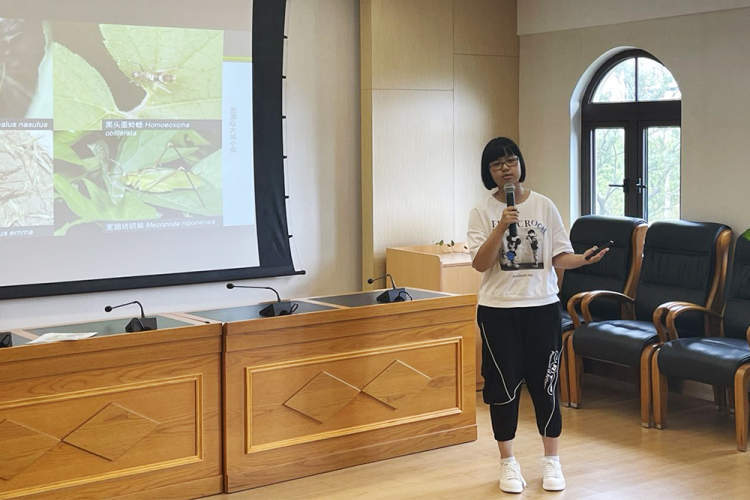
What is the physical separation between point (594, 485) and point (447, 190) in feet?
10.4

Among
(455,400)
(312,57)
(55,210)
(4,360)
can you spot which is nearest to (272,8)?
(312,57)

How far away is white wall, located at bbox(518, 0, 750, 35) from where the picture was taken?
6336mm

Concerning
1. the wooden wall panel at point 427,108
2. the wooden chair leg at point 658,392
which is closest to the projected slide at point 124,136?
the wooden wall panel at point 427,108

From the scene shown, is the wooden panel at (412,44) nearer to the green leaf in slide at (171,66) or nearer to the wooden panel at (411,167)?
the wooden panel at (411,167)

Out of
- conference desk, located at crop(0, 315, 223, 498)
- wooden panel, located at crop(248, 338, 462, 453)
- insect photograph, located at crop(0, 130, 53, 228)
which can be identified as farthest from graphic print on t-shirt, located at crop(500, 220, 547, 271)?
insect photograph, located at crop(0, 130, 53, 228)

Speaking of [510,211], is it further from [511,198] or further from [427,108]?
[427,108]

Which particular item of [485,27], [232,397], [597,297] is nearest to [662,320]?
[597,297]

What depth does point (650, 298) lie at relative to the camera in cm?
623

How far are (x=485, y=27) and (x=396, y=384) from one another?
340 cm

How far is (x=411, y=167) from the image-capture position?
721cm

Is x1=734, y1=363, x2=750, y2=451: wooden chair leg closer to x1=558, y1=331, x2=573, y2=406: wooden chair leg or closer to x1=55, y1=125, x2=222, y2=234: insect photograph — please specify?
x1=558, y1=331, x2=573, y2=406: wooden chair leg

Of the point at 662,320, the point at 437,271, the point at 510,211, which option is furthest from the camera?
the point at 437,271

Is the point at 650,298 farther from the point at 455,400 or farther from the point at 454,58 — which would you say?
the point at 454,58

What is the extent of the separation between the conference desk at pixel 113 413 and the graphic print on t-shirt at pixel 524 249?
1392mm
